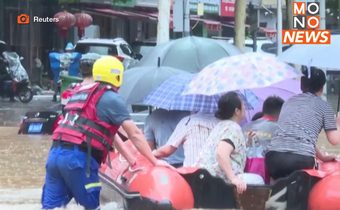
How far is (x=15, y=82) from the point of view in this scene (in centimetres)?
2666

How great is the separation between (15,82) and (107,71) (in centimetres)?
2096

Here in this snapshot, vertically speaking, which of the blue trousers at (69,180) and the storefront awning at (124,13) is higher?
the storefront awning at (124,13)

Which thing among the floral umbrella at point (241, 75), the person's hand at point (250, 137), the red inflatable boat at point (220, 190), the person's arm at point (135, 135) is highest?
the floral umbrella at point (241, 75)

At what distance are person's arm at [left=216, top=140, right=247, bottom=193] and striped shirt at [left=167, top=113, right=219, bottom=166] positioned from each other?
750 mm

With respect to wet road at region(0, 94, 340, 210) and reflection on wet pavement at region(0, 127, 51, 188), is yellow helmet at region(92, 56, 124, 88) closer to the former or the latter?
wet road at region(0, 94, 340, 210)

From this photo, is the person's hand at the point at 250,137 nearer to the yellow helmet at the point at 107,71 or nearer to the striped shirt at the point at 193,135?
Result: the striped shirt at the point at 193,135

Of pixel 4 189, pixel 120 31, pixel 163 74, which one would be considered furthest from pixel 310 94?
pixel 120 31

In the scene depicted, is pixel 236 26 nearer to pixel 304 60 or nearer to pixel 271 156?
pixel 304 60

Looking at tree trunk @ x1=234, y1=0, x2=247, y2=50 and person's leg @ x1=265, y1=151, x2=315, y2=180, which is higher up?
tree trunk @ x1=234, y1=0, x2=247, y2=50

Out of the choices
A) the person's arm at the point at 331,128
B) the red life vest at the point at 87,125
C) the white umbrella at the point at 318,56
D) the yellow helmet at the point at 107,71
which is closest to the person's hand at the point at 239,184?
the person's arm at the point at 331,128

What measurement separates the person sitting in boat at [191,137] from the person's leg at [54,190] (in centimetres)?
177

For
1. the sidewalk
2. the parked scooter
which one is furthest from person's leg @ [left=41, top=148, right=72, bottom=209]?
the parked scooter

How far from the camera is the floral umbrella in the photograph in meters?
7.64

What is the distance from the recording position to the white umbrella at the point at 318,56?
869 centimetres
